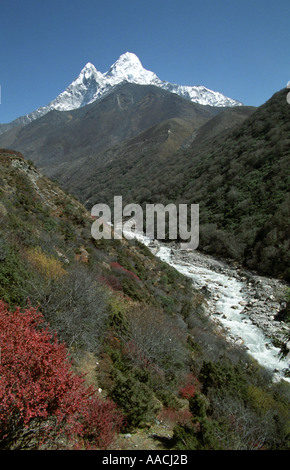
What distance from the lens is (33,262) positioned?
7.27 metres

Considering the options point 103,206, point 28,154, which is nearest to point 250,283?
point 103,206

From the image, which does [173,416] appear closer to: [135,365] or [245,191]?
[135,365]

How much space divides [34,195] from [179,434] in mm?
14075

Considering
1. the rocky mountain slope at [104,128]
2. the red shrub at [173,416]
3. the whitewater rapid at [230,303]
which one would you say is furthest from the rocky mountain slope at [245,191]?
the rocky mountain slope at [104,128]

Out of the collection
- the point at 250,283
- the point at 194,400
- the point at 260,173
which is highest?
the point at 260,173

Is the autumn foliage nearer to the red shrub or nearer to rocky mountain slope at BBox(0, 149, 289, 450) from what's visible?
rocky mountain slope at BBox(0, 149, 289, 450)

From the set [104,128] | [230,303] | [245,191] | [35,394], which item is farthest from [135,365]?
[104,128]

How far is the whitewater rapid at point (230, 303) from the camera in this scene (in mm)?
11453

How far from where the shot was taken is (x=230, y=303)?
1661cm

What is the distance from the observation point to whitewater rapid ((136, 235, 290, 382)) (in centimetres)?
1145

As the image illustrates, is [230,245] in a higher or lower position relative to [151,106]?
lower

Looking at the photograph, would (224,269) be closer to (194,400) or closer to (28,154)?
(194,400)

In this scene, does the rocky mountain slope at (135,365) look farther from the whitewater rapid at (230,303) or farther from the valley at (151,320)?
the whitewater rapid at (230,303)

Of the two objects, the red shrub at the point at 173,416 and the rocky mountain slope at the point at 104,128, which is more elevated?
the rocky mountain slope at the point at 104,128
